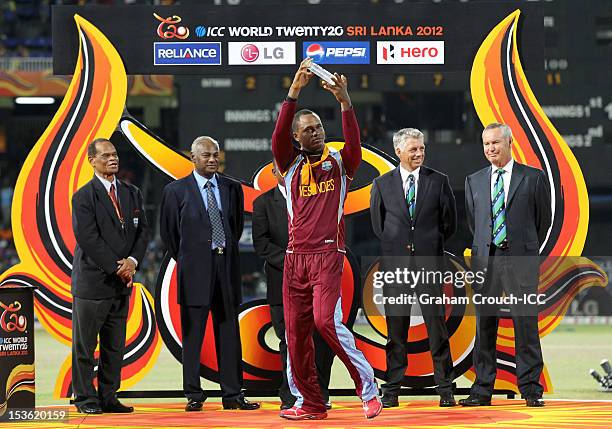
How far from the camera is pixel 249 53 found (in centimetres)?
765

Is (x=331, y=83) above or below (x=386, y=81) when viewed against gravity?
below

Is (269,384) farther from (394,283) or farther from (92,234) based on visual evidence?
(92,234)

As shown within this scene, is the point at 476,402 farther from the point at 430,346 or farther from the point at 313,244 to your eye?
the point at 313,244

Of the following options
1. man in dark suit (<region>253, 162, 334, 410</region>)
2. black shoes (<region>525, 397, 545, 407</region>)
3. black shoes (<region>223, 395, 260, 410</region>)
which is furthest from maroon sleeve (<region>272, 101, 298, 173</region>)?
black shoes (<region>525, 397, 545, 407</region>)

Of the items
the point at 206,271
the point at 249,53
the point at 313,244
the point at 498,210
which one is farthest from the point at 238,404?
the point at 249,53

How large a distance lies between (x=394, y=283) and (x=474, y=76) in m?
1.68

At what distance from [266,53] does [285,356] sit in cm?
214

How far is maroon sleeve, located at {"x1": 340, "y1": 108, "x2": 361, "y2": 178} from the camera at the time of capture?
20.0ft

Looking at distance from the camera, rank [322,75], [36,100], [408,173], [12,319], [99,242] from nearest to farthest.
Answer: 1. [322,75]
2. [12,319]
3. [99,242]
4. [408,173]
5. [36,100]

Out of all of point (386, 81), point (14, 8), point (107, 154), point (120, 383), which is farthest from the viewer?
point (14, 8)

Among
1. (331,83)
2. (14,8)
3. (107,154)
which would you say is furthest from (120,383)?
(14,8)

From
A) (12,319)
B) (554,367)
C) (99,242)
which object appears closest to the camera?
(12,319)

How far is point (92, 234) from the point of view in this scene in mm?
6891

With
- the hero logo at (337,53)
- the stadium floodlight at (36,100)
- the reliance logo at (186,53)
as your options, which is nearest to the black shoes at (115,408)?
the reliance logo at (186,53)
